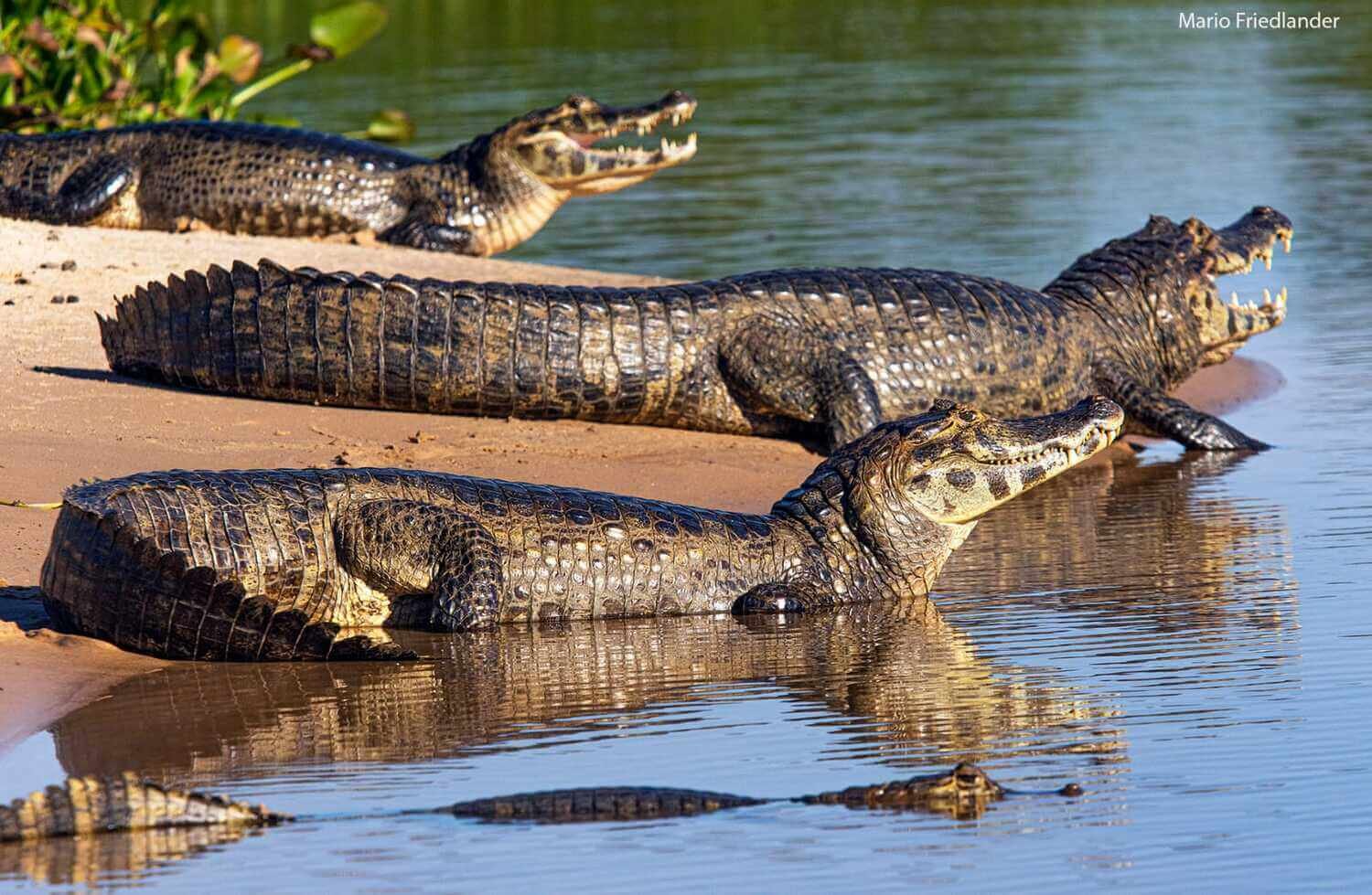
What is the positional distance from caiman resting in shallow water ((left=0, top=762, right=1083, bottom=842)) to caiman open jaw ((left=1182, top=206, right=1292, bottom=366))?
622 centimetres

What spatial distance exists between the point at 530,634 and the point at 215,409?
112 inches

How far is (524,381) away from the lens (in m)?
9.05

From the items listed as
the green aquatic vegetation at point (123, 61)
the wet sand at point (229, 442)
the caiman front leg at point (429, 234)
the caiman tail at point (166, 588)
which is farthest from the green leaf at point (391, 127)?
the caiman tail at point (166, 588)

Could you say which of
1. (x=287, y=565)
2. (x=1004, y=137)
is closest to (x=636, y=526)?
(x=287, y=565)

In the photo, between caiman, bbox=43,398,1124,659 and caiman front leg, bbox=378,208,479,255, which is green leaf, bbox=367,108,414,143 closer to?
caiman front leg, bbox=378,208,479,255

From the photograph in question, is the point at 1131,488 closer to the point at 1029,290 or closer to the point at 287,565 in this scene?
the point at 1029,290

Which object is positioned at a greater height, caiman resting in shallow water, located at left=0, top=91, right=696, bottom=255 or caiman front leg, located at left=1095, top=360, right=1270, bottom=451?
caiman resting in shallow water, located at left=0, top=91, right=696, bottom=255

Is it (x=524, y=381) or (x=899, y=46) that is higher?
(x=899, y=46)

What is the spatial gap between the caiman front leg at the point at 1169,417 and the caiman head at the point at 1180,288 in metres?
0.34

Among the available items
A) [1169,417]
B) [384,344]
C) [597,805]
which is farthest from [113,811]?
[1169,417]

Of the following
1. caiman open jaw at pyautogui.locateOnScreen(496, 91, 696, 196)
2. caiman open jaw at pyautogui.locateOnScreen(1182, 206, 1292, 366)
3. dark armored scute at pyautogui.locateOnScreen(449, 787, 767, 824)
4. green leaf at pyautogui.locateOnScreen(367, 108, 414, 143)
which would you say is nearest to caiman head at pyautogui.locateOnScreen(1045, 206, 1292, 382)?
caiman open jaw at pyautogui.locateOnScreen(1182, 206, 1292, 366)

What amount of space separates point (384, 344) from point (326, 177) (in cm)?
482

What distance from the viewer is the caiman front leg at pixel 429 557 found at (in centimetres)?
634

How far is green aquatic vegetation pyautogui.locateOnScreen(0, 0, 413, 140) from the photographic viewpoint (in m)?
14.8
